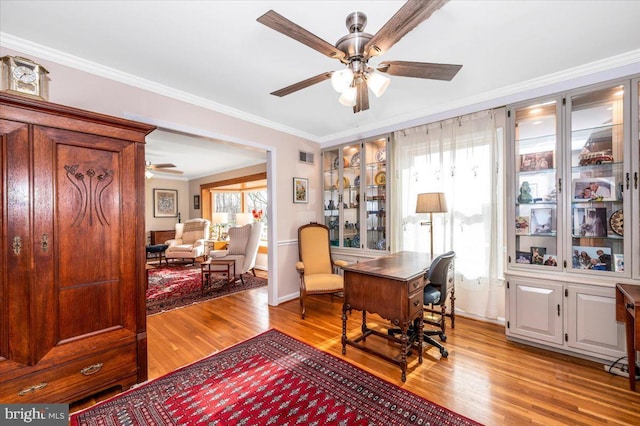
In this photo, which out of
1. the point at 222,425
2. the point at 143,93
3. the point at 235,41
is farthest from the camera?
the point at 143,93

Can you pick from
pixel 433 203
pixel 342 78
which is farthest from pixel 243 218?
pixel 342 78

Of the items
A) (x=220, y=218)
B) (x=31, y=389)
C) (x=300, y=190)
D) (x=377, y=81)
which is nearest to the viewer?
(x=31, y=389)

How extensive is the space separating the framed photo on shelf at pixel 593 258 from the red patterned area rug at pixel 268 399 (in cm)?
191

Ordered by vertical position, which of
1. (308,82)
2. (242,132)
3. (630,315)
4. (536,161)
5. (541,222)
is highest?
(242,132)

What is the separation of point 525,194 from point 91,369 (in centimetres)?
406

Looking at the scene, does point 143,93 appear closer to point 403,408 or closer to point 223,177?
point 403,408

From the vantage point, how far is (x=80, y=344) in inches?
68.5

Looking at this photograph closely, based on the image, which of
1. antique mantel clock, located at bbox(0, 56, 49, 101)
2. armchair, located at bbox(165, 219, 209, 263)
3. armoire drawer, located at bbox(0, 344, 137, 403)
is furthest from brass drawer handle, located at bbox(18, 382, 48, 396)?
armchair, located at bbox(165, 219, 209, 263)

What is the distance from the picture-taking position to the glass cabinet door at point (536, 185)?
261 cm

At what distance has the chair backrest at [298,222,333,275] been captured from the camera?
400 centimetres

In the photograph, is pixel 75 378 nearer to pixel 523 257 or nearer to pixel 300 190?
pixel 300 190

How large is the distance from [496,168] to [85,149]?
12.6 feet

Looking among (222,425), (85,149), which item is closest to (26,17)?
(85,149)

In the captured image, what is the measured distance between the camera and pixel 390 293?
7.09ft
